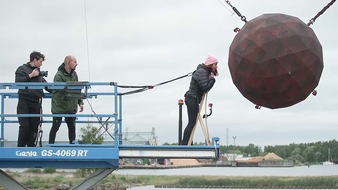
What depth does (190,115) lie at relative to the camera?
12180mm

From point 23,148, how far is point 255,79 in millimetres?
5395

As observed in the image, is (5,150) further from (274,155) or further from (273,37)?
(274,155)

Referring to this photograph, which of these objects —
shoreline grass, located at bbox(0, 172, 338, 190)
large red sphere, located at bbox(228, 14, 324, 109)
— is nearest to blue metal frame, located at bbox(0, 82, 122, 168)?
large red sphere, located at bbox(228, 14, 324, 109)

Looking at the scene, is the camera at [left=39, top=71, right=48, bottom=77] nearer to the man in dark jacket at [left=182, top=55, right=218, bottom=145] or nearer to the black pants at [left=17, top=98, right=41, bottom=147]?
the black pants at [left=17, top=98, right=41, bottom=147]

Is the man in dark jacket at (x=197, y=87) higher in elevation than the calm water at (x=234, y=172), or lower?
higher

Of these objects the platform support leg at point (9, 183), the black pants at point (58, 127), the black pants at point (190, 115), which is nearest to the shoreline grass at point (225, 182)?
the black pants at point (58, 127)

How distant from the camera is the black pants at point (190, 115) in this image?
12133 millimetres

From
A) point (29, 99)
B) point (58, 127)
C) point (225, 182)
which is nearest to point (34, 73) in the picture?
point (29, 99)

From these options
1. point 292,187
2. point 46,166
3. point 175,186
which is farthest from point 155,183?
point 46,166

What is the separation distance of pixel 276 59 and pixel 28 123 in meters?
6.07

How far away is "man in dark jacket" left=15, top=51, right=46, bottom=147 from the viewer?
40.5 feet

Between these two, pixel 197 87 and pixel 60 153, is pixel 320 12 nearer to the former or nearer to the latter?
pixel 197 87

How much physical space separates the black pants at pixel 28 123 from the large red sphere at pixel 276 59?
17.4ft

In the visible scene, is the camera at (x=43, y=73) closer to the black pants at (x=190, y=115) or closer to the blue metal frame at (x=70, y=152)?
the blue metal frame at (x=70, y=152)
